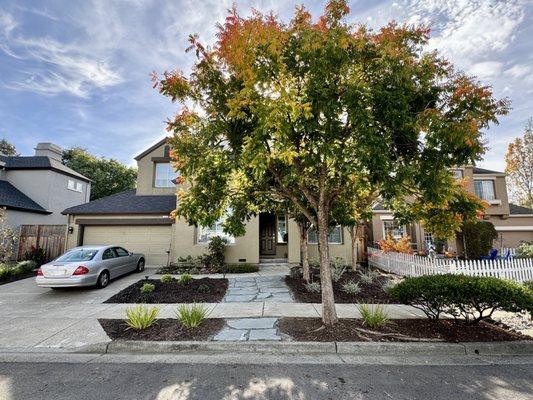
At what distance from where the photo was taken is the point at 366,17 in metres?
5.72

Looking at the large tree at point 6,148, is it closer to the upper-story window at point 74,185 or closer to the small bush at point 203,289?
the upper-story window at point 74,185

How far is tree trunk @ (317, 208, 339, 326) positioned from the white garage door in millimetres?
10860

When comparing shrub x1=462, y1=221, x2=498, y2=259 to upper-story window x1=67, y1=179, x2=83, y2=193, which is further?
upper-story window x1=67, y1=179, x2=83, y2=193

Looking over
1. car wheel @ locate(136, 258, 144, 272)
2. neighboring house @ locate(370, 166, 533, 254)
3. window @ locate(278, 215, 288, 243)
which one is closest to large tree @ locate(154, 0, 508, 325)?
car wheel @ locate(136, 258, 144, 272)

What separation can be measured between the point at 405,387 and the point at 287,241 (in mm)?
12151

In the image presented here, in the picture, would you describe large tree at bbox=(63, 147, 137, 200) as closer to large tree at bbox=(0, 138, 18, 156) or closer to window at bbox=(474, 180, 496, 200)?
large tree at bbox=(0, 138, 18, 156)

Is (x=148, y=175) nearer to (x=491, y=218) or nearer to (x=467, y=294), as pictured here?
(x=467, y=294)

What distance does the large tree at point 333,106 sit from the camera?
471 centimetres

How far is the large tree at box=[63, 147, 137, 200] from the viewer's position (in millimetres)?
31359

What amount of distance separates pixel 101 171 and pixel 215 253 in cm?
2535

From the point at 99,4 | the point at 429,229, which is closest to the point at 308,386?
the point at 429,229

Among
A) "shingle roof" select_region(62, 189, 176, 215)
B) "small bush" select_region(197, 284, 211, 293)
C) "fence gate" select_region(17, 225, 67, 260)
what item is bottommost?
"small bush" select_region(197, 284, 211, 293)

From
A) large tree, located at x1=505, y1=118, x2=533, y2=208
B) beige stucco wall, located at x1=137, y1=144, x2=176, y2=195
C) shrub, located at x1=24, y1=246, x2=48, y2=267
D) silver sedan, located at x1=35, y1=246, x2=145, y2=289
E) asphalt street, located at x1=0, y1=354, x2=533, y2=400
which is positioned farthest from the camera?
large tree, located at x1=505, y1=118, x2=533, y2=208

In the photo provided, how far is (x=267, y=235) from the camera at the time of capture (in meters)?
16.4
